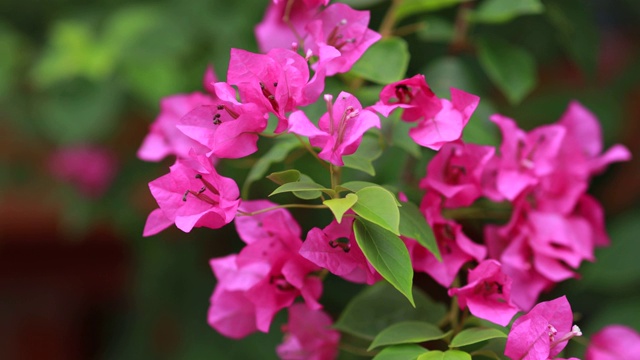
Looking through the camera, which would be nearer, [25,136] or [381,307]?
[381,307]

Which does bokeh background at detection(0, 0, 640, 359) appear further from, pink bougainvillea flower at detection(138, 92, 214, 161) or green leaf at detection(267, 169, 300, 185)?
green leaf at detection(267, 169, 300, 185)

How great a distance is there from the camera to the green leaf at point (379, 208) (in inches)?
18.2

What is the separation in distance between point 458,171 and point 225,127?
0.63 feet

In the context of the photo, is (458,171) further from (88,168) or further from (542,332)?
(88,168)

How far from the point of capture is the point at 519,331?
19.2 inches

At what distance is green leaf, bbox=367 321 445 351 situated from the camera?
52 centimetres

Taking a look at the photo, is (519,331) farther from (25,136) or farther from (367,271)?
(25,136)

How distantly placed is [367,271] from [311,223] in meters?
0.44

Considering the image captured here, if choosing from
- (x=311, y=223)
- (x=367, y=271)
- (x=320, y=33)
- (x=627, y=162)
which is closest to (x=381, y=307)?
(x=367, y=271)

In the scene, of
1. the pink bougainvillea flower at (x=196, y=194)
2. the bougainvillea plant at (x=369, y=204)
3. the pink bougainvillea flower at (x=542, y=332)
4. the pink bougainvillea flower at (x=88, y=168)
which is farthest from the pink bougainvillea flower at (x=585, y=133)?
the pink bougainvillea flower at (x=88, y=168)

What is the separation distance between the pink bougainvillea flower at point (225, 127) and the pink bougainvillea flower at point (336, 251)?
7cm

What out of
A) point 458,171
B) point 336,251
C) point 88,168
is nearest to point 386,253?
point 336,251

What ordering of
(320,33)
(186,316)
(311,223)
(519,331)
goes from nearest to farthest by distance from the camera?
1. (519,331)
2. (320,33)
3. (311,223)
4. (186,316)

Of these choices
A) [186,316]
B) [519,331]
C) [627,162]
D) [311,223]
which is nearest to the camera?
[519,331]
